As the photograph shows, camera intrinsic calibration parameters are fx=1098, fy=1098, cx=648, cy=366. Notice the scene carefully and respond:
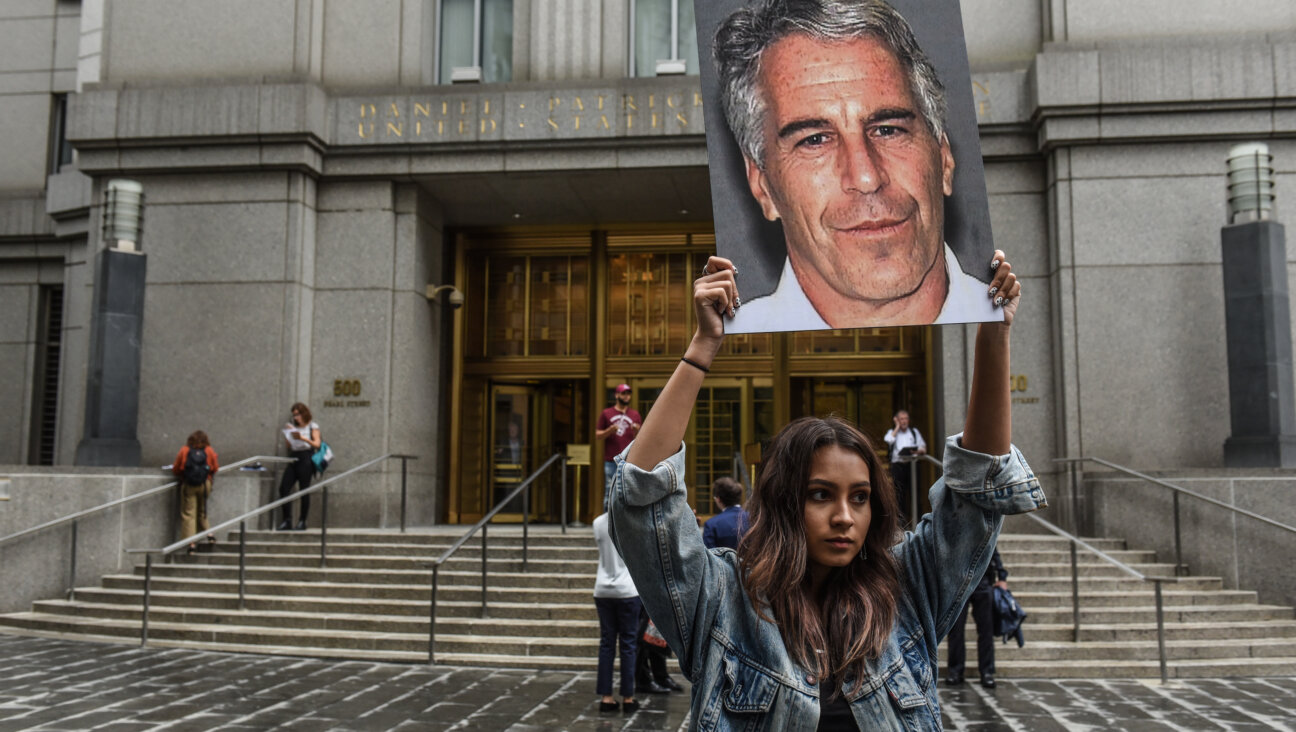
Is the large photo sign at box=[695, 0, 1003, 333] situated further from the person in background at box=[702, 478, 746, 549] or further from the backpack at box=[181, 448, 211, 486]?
the backpack at box=[181, 448, 211, 486]

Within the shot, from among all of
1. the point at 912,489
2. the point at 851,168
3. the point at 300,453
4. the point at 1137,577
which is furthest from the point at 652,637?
the point at 300,453

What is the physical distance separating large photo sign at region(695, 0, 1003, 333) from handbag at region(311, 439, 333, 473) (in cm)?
1339

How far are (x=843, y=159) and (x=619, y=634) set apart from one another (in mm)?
5887

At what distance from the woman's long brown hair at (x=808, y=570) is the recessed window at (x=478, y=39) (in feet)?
54.2

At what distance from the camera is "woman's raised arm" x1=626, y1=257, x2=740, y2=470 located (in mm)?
2123

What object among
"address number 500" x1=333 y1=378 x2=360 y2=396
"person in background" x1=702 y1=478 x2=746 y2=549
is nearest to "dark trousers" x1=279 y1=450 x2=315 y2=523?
"address number 500" x1=333 y1=378 x2=360 y2=396

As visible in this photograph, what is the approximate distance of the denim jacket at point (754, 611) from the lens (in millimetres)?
2080

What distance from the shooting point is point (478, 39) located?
17922 millimetres

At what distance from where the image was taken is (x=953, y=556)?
2.28 meters

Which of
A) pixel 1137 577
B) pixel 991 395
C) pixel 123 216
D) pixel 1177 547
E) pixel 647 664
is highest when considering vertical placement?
pixel 123 216

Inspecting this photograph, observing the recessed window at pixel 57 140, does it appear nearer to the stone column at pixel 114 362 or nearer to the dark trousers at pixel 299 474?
the stone column at pixel 114 362

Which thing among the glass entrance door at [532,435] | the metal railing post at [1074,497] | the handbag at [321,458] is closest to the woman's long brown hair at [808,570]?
the metal railing post at [1074,497]

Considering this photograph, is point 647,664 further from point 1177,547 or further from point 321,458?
point 321,458

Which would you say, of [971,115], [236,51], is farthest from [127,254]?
[971,115]
